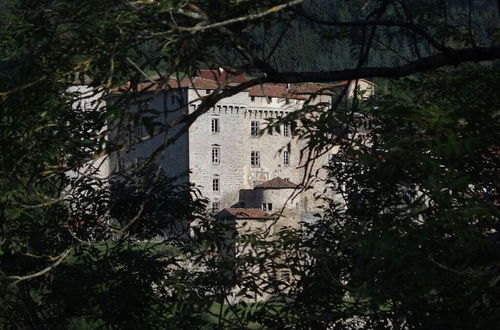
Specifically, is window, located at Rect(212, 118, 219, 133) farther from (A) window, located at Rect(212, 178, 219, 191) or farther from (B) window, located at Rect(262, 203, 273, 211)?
(B) window, located at Rect(262, 203, 273, 211)

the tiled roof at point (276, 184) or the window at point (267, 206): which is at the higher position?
the tiled roof at point (276, 184)

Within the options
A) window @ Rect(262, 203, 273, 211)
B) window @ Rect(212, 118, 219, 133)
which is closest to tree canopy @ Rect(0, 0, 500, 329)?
window @ Rect(262, 203, 273, 211)

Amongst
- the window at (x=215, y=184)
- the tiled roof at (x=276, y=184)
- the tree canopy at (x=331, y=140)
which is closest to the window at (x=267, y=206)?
the tiled roof at (x=276, y=184)

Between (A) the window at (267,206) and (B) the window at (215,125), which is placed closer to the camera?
(A) the window at (267,206)

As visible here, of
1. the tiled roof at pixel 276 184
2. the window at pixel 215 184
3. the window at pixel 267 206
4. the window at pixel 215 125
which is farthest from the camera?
the window at pixel 215 125

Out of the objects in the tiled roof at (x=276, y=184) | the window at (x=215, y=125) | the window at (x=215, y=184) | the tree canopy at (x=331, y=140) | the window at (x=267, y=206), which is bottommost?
the window at (x=267, y=206)

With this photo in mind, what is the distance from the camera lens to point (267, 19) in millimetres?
3863

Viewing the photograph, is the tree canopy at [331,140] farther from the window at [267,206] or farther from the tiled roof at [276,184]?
the window at [267,206]

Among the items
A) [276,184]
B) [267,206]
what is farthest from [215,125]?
[267,206]

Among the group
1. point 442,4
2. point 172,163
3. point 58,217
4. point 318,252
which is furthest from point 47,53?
point 172,163

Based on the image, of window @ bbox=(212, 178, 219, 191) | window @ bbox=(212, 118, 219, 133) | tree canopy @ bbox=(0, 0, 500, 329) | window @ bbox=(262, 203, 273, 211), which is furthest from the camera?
window @ bbox=(212, 118, 219, 133)

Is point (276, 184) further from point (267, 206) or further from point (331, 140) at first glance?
point (331, 140)

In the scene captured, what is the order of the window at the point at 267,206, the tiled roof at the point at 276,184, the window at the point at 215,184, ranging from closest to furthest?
the tiled roof at the point at 276,184 → the window at the point at 267,206 → the window at the point at 215,184

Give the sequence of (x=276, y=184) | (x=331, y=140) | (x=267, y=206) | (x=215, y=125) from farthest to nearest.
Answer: (x=215, y=125) → (x=267, y=206) → (x=276, y=184) → (x=331, y=140)
